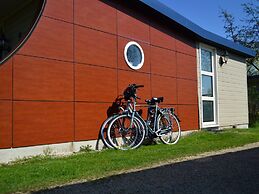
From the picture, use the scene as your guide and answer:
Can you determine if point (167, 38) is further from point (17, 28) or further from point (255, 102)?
point (255, 102)

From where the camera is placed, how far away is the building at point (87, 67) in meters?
5.86

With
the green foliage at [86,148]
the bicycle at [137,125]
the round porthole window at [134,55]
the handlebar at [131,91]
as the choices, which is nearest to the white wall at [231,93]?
the bicycle at [137,125]

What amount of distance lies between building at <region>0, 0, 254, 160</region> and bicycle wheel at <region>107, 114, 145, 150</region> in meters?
0.39

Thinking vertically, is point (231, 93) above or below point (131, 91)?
above

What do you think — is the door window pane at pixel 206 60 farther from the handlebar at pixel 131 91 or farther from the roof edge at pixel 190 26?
the handlebar at pixel 131 91

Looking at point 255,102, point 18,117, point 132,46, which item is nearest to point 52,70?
point 18,117

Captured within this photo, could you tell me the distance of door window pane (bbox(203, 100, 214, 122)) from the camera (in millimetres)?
10828

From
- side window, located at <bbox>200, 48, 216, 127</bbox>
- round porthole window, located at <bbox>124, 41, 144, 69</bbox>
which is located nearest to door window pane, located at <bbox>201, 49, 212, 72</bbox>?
side window, located at <bbox>200, 48, 216, 127</bbox>

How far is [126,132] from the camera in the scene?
7391mm

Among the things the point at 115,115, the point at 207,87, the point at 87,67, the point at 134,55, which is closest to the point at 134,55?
the point at 134,55

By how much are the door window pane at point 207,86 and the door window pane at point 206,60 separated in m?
0.26

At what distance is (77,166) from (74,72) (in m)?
2.27

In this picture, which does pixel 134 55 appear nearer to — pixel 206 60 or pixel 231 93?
pixel 206 60

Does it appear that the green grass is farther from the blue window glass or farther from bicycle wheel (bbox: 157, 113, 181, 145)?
the blue window glass
